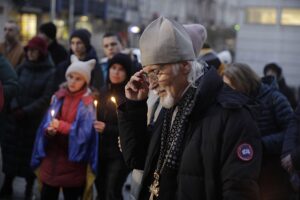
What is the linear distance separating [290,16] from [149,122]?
20.7m

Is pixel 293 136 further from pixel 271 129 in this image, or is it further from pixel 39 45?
pixel 39 45

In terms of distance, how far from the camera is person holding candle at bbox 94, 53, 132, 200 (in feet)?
20.9

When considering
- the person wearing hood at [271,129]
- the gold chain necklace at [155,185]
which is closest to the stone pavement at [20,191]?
the person wearing hood at [271,129]

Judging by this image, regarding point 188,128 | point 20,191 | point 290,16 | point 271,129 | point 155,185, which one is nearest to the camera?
point 188,128

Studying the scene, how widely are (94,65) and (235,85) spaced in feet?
6.88

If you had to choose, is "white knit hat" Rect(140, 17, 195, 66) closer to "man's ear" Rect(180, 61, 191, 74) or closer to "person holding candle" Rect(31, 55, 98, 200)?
"man's ear" Rect(180, 61, 191, 74)

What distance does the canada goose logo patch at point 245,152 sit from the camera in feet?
9.55

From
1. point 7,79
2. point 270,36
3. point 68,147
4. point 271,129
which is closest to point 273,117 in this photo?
point 271,129

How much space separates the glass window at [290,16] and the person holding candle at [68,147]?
18.1m

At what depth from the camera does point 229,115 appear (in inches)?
117

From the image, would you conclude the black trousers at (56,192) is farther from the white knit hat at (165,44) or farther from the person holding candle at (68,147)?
the white knit hat at (165,44)

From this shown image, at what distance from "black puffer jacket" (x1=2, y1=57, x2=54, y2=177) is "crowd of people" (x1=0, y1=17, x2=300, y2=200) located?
0.01 meters

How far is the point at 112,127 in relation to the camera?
6.36m

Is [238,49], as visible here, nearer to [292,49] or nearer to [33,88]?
[292,49]
